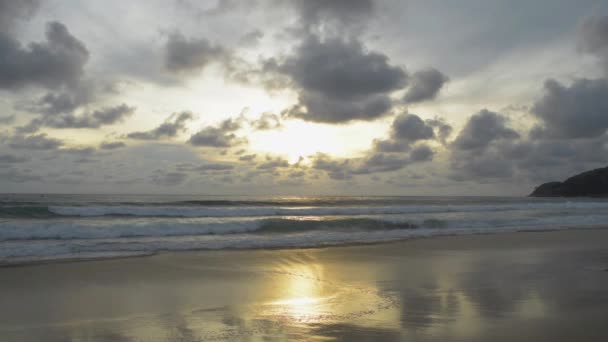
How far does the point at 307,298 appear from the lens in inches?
259

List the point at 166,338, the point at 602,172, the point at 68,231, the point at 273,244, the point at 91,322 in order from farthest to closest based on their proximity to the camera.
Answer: the point at 602,172, the point at 68,231, the point at 273,244, the point at 91,322, the point at 166,338

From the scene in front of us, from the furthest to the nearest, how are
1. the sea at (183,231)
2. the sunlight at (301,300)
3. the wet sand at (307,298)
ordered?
the sea at (183,231) → the sunlight at (301,300) → the wet sand at (307,298)

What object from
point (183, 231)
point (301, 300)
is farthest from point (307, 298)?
point (183, 231)

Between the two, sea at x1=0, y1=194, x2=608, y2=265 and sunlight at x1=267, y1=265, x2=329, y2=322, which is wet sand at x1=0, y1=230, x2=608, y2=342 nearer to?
sunlight at x1=267, y1=265, x2=329, y2=322

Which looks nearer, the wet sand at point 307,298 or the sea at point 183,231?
the wet sand at point 307,298

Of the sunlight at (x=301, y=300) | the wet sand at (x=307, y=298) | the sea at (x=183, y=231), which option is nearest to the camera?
the wet sand at (x=307, y=298)

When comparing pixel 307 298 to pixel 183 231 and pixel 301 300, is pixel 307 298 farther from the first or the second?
pixel 183 231

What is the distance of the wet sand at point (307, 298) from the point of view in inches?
196

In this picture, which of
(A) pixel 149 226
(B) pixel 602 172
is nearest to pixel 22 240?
(A) pixel 149 226

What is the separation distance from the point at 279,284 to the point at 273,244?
5.56 metres

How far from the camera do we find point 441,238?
15945 mm

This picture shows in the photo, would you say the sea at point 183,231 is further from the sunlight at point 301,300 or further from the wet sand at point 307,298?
the sunlight at point 301,300

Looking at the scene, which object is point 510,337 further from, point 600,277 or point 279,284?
point 600,277

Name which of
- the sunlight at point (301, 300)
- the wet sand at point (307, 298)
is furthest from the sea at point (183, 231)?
the sunlight at point (301, 300)
